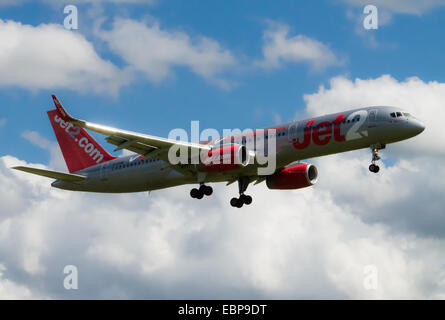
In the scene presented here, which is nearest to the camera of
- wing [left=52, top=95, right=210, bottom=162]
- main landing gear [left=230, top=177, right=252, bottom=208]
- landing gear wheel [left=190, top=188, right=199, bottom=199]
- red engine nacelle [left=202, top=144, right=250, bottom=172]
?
wing [left=52, top=95, right=210, bottom=162]

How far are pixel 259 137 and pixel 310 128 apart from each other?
4253 mm

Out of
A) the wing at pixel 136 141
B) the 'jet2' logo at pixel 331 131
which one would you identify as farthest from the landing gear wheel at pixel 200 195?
the 'jet2' logo at pixel 331 131

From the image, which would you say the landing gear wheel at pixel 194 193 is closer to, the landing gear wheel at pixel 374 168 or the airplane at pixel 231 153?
the airplane at pixel 231 153

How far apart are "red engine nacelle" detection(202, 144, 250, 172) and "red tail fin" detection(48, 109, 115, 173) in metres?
13.0

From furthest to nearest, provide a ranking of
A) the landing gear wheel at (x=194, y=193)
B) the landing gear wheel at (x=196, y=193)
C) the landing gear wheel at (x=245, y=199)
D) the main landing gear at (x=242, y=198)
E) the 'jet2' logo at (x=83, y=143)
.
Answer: the 'jet2' logo at (x=83, y=143)
the landing gear wheel at (x=245, y=199)
the main landing gear at (x=242, y=198)
the landing gear wheel at (x=194, y=193)
the landing gear wheel at (x=196, y=193)

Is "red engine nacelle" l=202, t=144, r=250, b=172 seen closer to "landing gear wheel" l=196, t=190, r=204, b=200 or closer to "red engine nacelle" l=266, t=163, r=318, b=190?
"landing gear wheel" l=196, t=190, r=204, b=200

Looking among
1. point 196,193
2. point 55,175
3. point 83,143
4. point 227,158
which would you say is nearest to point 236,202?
point 196,193

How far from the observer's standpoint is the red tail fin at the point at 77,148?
58.2 meters

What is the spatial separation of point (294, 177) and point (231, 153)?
8.69 m

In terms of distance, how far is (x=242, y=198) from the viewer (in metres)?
53.8

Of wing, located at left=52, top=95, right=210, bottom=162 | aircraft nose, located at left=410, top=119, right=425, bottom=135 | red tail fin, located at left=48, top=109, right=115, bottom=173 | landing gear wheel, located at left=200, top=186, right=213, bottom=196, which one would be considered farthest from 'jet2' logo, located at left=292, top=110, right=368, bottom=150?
red tail fin, located at left=48, top=109, right=115, bottom=173

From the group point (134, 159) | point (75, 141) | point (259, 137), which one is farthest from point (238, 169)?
point (75, 141)

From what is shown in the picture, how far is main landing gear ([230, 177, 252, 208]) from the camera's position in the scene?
175ft
